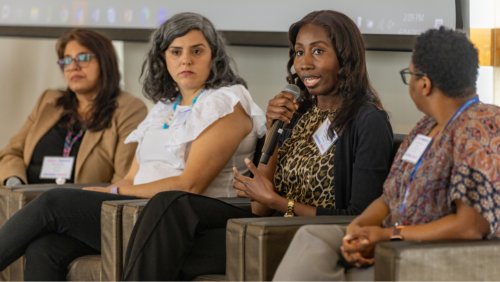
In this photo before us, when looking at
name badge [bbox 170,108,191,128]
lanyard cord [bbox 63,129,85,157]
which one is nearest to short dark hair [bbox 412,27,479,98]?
name badge [bbox 170,108,191,128]

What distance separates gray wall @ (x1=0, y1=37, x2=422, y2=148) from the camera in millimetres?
3432

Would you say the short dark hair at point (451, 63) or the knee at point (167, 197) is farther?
the knee at point (167, 197)

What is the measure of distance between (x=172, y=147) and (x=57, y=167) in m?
1.08

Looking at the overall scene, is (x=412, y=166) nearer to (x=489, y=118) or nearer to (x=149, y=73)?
(x=489, y=118)

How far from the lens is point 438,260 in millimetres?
1180

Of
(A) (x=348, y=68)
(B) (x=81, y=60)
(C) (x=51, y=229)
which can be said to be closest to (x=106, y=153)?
(B) (x=81, y=60)

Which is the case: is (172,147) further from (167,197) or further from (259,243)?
(259,243)

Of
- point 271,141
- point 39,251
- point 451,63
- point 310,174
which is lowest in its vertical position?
point 39,251

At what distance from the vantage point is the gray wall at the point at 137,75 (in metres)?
3.43

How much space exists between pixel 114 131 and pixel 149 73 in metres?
0.48

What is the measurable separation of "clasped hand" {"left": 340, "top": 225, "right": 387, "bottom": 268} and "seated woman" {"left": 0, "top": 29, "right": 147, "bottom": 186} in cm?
184

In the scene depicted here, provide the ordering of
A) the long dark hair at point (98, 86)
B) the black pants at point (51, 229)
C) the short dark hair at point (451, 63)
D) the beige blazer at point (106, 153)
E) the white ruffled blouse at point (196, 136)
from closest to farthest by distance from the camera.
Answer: the short dark hair at point (451, 63), the black pants at point (51, 229), the white ruffled blouse at point (196, 136), the beige blazer at point (106, 153), the long dark hair at point (98, 86)

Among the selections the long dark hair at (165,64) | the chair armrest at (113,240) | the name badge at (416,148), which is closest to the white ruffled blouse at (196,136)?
the long dark hair at (165,64)

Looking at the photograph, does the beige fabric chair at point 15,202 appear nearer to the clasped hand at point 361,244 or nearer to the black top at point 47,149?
the black top at point 47,149
